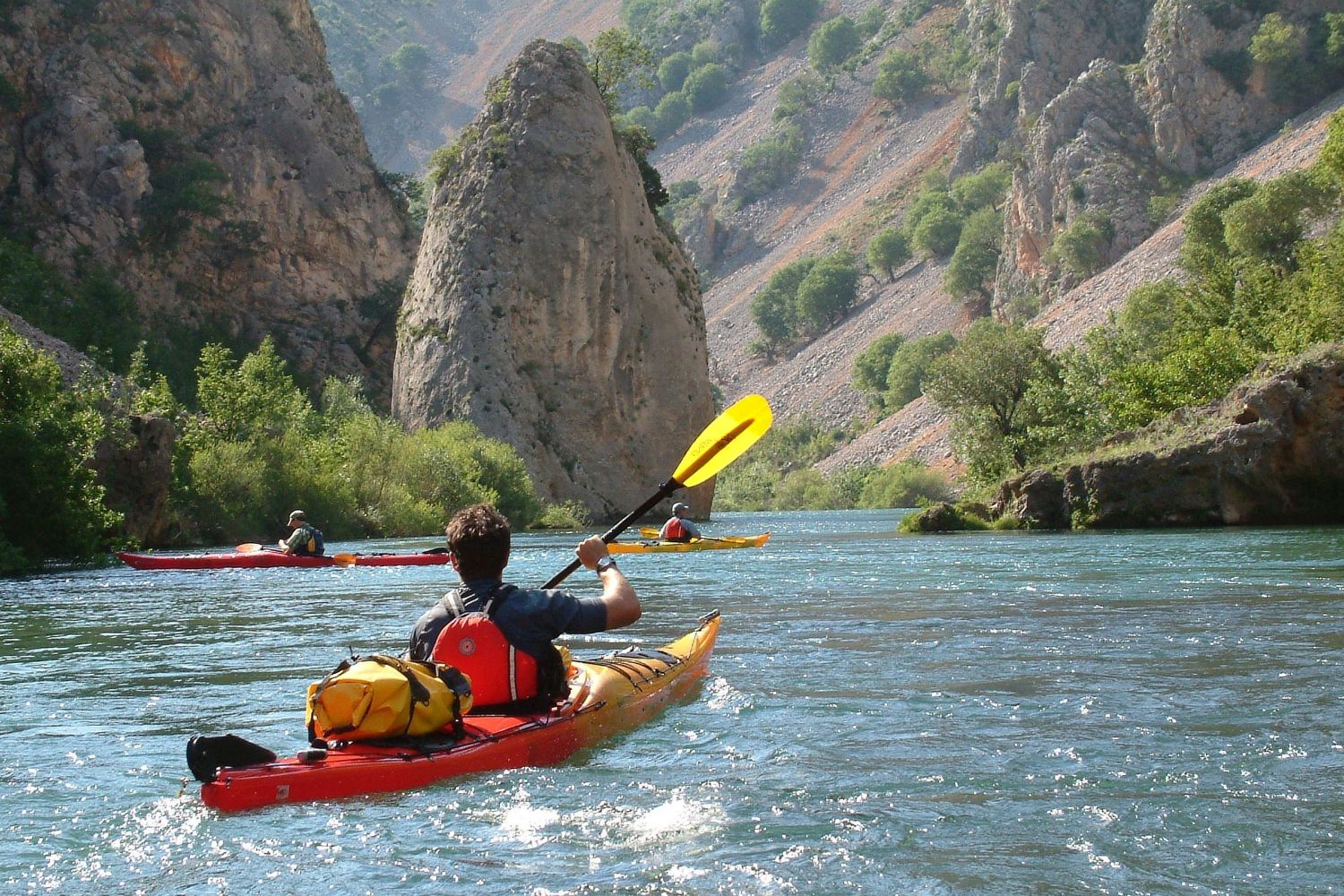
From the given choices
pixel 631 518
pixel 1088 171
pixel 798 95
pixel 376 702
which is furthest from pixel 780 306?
pixel 376 702

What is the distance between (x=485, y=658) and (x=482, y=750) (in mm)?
590

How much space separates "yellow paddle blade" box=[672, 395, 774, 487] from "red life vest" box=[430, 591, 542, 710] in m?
3.38

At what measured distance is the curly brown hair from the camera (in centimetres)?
700

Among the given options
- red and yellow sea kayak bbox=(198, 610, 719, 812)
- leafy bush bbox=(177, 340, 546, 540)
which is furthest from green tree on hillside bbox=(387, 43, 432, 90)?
red and yellow sea kayak bbox=(198, 610, 719, 812)

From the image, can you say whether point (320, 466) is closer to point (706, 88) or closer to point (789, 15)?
point (706, 88)

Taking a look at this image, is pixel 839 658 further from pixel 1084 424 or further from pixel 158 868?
pixel 1084 424

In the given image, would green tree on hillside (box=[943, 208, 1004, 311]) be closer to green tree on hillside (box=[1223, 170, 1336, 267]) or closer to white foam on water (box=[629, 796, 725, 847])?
green tree on hillside (box=[1223, 170, 1336, 267])

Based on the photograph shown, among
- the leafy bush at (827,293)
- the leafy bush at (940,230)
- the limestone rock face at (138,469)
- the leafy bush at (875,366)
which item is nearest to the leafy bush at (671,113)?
the leafy bush at (827,293)

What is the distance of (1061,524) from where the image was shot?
29.7 meters

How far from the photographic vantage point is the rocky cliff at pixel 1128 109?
7725 cm

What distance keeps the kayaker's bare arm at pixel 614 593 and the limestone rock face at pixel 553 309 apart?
134 feet

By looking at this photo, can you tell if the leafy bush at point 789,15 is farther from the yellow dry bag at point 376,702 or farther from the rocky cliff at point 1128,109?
the yellow dry bag at point 376,702

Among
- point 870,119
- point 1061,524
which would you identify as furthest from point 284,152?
point 870,119

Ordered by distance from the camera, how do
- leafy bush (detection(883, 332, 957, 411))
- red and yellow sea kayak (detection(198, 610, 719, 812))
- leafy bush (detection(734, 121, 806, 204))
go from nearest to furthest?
Result: red and yellow sea kayak (detection(198, 610, 719, 812)) < leafy bush (detection(883, 332, 957, 411)) < leafy bush (detection(734, 121, 806, 204))
